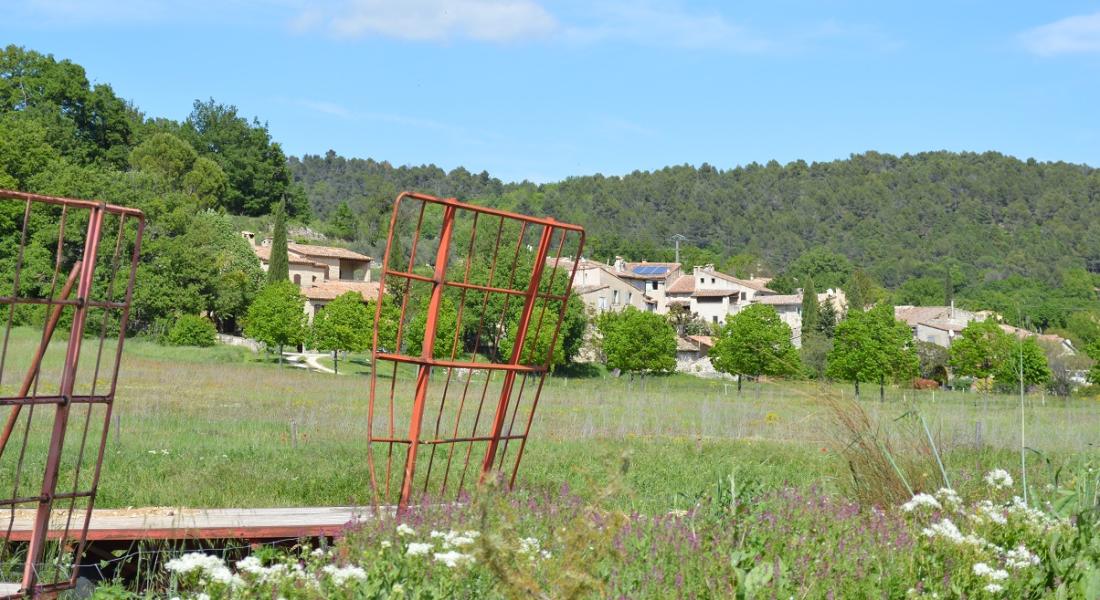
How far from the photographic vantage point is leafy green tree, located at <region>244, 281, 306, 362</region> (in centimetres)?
4341

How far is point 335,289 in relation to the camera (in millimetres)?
62750

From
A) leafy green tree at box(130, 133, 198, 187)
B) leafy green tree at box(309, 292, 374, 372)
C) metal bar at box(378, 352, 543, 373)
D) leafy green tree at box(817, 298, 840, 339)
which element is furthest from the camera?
leafy green tree at box(817, 298, 840, 339)

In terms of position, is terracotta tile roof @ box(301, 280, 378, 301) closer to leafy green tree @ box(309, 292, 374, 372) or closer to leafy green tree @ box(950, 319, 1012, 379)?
leafy green tree @ box(309, 292, 374, 372)

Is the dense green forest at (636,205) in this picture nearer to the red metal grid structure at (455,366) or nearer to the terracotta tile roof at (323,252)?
the terracotta tile roof at (323,252)

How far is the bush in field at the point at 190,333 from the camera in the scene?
4344 cm

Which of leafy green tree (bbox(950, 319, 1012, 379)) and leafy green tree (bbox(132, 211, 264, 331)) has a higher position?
leafy green tree (bbox(950, 319, 1012, 379))

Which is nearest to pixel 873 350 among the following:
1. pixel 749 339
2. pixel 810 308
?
pixel 749 339

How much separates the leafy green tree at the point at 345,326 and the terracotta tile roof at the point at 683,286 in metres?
47.5

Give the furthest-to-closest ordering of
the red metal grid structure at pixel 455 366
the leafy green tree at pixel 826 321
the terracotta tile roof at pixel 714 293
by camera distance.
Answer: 1. the terracotta tile roof at pixel 714 293
2. the leafy green tree at pixel 826 321
3. the red metal grid structure at pixel 455 366

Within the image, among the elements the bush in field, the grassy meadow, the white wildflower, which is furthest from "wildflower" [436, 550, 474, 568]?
the bush in field

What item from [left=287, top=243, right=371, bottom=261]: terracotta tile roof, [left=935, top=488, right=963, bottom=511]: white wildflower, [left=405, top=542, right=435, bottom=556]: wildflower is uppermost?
[left=935, top=488, right=963, bottom=511]: white wildflower

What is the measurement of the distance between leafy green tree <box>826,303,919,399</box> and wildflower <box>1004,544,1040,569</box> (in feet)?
139

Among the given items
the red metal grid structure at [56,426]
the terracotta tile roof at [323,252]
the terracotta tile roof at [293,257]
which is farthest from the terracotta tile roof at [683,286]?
the red metal grid structure at [56,426]

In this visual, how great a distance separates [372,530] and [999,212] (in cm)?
14108
